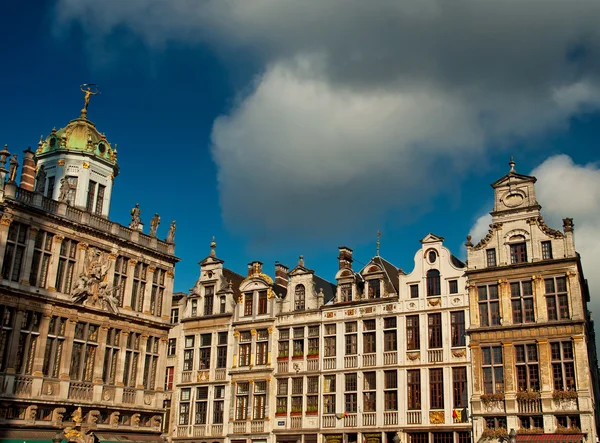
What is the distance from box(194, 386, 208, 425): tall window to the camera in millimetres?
44469

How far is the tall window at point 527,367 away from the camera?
118 feet

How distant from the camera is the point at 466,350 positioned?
38.0 meters

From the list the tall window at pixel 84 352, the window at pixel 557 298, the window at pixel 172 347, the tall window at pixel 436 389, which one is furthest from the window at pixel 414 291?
the tall window at pixel 84 352

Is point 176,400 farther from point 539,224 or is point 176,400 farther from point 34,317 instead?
point 539,224

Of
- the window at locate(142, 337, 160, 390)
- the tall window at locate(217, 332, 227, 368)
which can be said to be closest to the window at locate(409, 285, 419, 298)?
the tall window at locate(217, 332, 227, 368)

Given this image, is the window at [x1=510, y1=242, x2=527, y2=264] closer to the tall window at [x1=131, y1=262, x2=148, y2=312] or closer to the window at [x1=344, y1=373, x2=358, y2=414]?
the window at [x1=344, y1=373, x2=358, y2=414]

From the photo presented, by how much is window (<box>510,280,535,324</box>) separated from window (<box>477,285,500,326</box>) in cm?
84

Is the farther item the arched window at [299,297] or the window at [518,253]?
the arched window at [299,297]

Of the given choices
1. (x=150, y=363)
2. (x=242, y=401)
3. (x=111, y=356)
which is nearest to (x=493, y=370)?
(x=242, y=401)

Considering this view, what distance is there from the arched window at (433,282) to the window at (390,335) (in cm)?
260

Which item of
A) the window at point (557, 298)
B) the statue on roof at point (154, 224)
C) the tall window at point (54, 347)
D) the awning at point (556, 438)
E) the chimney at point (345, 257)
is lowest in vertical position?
the awning at point (556, 438)

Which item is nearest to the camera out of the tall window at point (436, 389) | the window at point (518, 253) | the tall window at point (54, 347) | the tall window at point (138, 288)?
the tall window at point (54, 347)

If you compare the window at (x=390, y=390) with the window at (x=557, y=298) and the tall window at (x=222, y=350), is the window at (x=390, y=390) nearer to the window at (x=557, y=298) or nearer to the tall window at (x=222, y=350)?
the window at (x=557, y=298)

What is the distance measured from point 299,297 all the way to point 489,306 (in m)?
11.8
